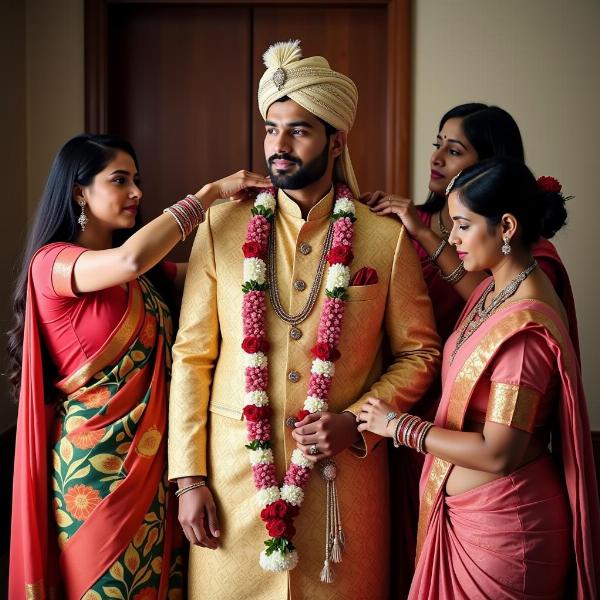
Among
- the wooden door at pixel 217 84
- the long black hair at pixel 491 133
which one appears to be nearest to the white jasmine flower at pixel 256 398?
the long black hair at pixel 491 133

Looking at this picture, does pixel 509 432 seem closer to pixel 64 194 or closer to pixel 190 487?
pixel 190 487

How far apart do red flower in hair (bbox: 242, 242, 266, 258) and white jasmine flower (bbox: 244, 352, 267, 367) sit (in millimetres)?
283

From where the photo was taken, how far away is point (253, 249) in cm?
215

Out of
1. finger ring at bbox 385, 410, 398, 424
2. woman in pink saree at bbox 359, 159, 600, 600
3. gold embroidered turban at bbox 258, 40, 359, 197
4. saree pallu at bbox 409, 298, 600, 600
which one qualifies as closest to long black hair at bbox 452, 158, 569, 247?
woman in pink saree at bbox 359, 159, 600, 600

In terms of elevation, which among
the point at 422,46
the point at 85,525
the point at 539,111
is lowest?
the point at 85,525

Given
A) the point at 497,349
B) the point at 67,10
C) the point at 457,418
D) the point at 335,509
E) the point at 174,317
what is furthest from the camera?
the point at 67,10

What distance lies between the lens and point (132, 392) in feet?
7.18

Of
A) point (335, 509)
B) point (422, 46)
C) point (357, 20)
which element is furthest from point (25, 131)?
point (335, 509)

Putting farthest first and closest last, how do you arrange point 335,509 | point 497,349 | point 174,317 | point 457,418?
point 174,317 → point 335,509 → point 457,418 → point 497,349

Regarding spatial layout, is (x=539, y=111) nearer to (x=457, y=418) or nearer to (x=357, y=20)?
(x=357, y=20)

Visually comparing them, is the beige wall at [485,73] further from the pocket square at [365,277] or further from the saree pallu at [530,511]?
the saree pallu at [530,511]

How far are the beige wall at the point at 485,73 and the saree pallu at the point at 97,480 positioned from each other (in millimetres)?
1884

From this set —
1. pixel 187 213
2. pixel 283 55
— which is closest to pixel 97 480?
pixel 187 213

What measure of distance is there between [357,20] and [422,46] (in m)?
0.36
